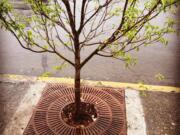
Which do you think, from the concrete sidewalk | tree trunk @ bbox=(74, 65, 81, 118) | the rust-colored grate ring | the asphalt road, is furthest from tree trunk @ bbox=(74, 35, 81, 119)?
the asphalt road

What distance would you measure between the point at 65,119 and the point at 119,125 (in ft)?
2.30

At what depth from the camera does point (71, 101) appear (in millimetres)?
3998

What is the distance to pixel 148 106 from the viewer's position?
4023 millimetres

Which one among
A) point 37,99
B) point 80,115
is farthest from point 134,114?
point 37,99

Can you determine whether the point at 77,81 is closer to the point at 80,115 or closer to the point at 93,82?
the point at 80,115

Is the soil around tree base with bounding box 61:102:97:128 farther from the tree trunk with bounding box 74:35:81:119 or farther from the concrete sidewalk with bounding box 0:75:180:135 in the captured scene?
the concrete sidewalk with bounding box 0:75:180:135

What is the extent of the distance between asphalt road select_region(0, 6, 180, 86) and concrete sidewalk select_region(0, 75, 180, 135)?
25 centimetres

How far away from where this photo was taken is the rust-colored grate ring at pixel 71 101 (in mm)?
3520

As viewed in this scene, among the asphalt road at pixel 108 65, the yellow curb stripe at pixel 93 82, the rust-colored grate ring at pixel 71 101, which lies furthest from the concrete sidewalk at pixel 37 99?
the asphalt road at pixel 108 65

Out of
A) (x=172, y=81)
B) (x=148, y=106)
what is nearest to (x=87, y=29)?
(x=172, y=81)

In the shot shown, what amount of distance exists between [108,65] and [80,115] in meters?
1.58

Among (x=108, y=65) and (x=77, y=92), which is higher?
(x=108, y=65)

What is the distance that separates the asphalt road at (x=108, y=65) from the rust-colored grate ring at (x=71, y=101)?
49cm

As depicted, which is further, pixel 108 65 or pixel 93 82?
pixel 108 65
